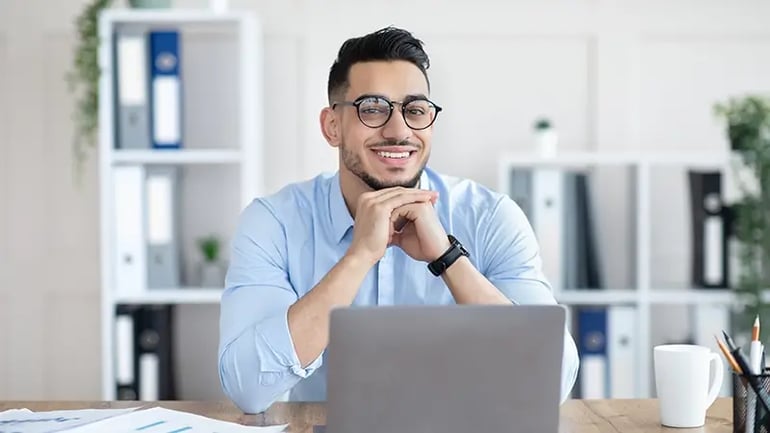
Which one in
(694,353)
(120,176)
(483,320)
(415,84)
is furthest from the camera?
(120,176)

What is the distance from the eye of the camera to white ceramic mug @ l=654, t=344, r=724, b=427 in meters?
1.59

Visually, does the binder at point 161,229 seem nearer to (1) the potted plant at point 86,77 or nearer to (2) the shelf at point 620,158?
(1) the potted plant at point 86,77

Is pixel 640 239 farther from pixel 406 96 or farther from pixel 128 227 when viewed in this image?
pixel 128 227

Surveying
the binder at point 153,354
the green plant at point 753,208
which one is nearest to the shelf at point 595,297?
the green plant at point 753,208

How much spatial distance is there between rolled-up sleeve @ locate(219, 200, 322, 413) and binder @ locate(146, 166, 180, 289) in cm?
128

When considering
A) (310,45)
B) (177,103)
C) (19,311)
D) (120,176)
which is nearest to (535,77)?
(310,45)

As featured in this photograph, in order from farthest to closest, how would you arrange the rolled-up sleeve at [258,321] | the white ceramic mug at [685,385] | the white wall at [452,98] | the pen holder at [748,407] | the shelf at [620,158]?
1. the white wall at [452,98]
2. the shelf at [620,158]
3. the rolled-up sleeve at [258,321]
4. the white ceramic mug at [685,385]
5. the pen holder at [748,407]

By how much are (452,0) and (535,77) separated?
0.40 m

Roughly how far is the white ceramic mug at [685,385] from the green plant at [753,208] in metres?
1.68

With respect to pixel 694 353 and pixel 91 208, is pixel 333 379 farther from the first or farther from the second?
pixel 91 208

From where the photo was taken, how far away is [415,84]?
6.65 feet

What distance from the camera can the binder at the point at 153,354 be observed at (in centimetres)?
329

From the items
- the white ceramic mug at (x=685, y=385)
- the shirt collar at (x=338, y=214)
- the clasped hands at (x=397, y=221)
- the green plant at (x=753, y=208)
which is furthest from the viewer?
the green plant at (x=753, y=208)

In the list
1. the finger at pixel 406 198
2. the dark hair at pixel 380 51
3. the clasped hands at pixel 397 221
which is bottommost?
the clasped hands at pixel 397 221
